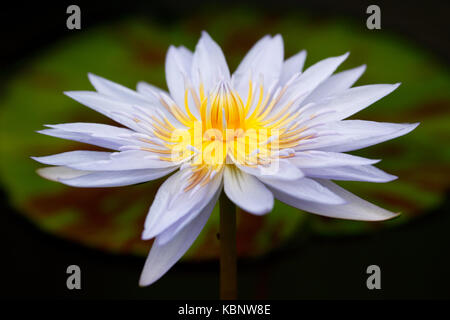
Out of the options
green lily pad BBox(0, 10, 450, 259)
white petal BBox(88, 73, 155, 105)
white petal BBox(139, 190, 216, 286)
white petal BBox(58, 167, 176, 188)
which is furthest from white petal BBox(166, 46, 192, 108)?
green lily pad BBox(0, 10, 450, 259)

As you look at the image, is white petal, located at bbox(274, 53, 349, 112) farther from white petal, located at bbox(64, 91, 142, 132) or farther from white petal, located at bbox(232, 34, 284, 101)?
white petal, located at bbox(64, 91, 142, 132)

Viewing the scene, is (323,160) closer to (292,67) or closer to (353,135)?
(353,135)

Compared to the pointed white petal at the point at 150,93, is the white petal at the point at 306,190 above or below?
below

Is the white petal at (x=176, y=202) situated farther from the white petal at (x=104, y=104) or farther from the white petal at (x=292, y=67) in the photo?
the white petal at (x=292, y=67)

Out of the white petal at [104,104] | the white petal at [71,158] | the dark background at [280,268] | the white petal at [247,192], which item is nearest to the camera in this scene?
the white petal at [247,192]

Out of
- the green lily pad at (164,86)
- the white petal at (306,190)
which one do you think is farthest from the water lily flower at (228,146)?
the green lily pad at (164,86)

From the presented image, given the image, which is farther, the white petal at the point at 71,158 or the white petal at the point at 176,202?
the white petal at the point at 71,158

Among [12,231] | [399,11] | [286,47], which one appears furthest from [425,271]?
[399,11]
